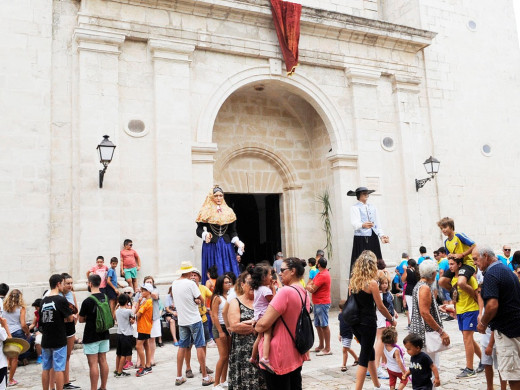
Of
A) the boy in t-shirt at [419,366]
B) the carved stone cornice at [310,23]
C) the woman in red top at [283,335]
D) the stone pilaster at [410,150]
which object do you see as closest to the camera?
the woman in red top at [283,335]

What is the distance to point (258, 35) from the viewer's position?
38.2 feet

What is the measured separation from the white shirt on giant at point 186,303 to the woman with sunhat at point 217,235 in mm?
2898

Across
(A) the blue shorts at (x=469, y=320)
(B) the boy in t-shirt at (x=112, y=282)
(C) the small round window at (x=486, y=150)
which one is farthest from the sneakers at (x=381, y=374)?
(C) the small round window at (x=486, y=150)

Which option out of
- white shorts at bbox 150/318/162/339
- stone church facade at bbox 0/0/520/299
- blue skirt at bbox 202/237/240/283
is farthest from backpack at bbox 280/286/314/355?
stone church facade at bbox 0/0/520/299

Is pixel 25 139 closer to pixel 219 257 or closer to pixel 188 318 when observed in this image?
pixel 219 257

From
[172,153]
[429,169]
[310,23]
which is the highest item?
[310,23]

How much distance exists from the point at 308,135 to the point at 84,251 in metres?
7.61

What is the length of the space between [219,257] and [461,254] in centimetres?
507

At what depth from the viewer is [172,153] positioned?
1024 cm

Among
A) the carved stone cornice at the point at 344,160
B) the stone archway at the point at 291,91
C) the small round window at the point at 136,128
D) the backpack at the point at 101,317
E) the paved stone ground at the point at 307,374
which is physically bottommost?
the paved stone ground at the point at 307,374

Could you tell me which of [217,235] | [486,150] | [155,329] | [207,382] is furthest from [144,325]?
[486,150]

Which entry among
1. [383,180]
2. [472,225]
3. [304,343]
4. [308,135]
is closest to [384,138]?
[383,180]

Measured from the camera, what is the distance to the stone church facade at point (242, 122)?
367 inches

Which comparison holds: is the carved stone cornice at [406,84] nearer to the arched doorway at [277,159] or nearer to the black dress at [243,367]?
the arched doorway at [277,159]
